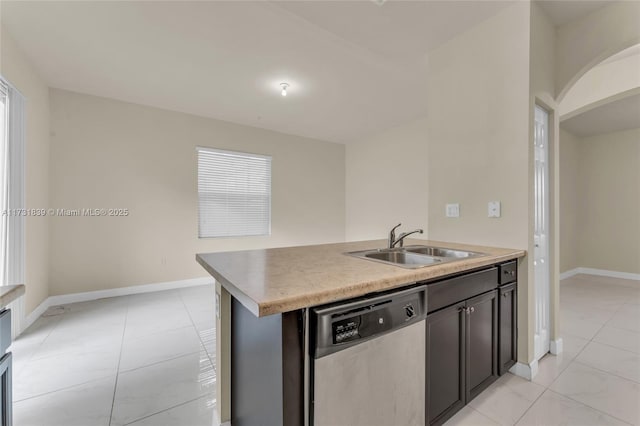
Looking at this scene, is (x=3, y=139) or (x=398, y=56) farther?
(x=398, y=56)

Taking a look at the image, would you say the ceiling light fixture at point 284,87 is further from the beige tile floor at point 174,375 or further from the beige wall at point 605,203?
the beige wall at point 605,203

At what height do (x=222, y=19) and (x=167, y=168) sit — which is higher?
(x=222, y=19)

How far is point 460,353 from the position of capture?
1.46 m

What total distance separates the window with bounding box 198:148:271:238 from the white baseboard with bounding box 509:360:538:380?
3961 mm

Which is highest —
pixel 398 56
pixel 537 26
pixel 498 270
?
pixel 398 56

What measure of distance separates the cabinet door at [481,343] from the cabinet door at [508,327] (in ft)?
0.22

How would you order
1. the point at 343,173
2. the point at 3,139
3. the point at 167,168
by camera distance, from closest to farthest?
the point at 3,139 → the point at 167,168 → the point at 343,173

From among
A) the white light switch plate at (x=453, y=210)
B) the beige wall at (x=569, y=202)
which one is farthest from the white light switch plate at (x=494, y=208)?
the beige wall at (x=569, y=202)

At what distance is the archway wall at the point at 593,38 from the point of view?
1.88 meters

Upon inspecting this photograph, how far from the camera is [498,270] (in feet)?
5.70

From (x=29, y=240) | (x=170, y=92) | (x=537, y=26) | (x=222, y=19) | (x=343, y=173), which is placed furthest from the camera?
(x=343, y=173)

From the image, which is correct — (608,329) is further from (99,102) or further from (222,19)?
(99,102)

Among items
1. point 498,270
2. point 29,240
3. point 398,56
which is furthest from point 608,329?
point 29,240

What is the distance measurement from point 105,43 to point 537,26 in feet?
11.9
